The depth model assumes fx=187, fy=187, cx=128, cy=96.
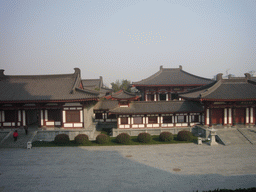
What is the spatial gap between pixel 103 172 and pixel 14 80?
2114 centimetres

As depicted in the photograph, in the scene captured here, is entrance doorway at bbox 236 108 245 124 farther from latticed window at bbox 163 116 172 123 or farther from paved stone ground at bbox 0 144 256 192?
latticed window at bbox 163 116 172 123

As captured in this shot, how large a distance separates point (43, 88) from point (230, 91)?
965 inches

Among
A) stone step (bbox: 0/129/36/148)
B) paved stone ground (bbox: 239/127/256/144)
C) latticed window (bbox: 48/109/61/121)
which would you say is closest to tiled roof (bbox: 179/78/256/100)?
paved stone ground (bbox: 239/127/256/144)

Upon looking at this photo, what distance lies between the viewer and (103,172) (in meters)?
13.1

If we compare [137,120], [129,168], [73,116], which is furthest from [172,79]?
[129,168]

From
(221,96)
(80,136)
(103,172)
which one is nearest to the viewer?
(103,172)

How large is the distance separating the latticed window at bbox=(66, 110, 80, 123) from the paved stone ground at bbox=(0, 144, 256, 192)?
4770mm

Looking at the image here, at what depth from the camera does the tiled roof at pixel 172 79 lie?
35062 millimetres

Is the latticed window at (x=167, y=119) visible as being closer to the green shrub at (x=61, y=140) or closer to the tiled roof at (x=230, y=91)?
the tiled roof at (x=230, y=91)

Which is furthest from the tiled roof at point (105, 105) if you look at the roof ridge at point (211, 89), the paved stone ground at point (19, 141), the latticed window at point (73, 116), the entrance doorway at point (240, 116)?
the entrance doorway at point (240, 116)

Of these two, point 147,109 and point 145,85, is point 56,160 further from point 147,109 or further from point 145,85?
point 145,85

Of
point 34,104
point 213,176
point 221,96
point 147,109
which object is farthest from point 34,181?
point 221,96

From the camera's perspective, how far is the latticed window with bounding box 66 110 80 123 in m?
23.4

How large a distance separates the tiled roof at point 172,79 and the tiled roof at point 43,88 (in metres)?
12.6
